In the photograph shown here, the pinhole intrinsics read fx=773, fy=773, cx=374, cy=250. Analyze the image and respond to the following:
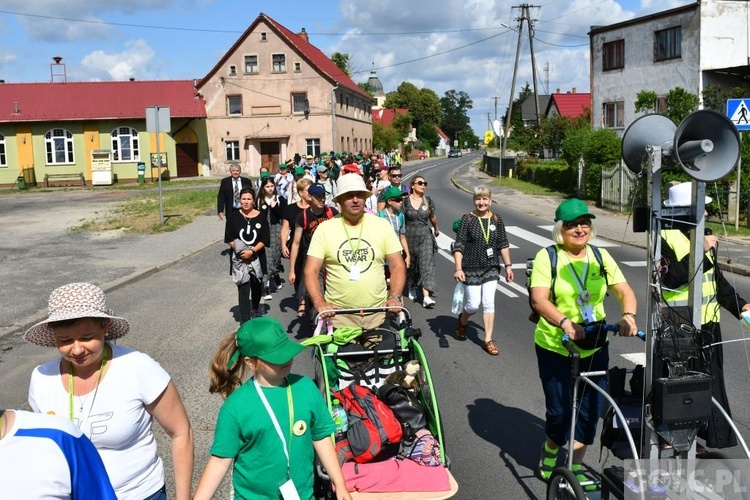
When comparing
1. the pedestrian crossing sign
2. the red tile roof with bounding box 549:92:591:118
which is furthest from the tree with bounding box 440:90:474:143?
the pedestrian crossing sign

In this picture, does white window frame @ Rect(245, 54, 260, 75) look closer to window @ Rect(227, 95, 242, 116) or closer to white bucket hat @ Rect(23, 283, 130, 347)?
window @ Rect(227, 95, 242, 116)

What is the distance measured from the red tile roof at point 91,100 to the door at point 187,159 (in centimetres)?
258

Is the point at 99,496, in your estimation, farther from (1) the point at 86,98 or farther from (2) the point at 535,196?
(1) the point at 86,98

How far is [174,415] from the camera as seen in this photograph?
3.34m

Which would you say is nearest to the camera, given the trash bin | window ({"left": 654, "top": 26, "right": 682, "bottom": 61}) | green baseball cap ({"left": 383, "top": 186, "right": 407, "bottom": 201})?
green baseball cap ({"left": 383, "top": 186, "right": 407, "bottom": 201})

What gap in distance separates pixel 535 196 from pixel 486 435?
92.1 ft

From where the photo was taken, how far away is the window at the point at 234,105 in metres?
56.5

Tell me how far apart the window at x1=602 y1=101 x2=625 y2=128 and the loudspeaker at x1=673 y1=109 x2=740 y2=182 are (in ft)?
126

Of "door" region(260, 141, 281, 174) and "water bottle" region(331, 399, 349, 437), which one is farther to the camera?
"door" region(260, 141, 281, 174)

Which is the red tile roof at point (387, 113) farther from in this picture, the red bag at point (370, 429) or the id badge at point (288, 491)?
the id badge at point (288, 491)

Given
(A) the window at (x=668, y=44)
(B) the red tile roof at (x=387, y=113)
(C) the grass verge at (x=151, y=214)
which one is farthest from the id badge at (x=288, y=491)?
(B) the red tile roof at (x=387, y=113)

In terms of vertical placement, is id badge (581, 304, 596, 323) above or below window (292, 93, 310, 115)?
below

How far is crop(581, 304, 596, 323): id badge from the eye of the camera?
15.2 feet

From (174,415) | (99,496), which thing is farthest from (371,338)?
(99,496)
